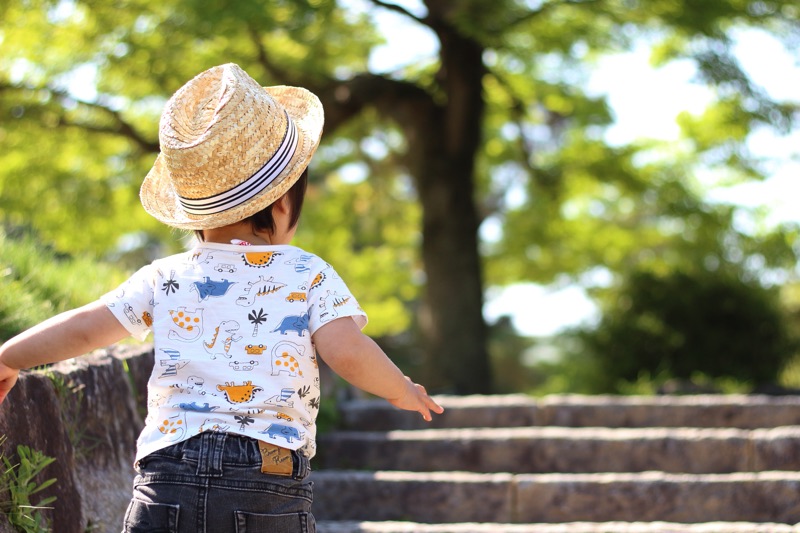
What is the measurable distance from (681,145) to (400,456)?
25.4ft

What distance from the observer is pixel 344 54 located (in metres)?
10.9

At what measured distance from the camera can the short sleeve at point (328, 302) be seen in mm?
2076

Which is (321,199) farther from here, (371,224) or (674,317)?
(674,317)

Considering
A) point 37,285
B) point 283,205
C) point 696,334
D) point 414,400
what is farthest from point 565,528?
point 696,334

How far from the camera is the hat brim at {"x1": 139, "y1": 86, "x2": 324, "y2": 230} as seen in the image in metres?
2.17

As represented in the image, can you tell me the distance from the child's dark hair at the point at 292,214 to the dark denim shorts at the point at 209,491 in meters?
0.53

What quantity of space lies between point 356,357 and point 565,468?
3.40 meters

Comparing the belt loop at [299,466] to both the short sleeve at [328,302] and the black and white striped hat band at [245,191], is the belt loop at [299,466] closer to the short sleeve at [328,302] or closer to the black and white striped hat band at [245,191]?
the short sleeve at [328,302]

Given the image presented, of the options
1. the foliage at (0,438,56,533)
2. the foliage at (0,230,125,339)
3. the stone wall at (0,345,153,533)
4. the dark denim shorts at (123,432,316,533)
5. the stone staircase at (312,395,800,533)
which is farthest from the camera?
the stone staircase at (312,395,800,533)

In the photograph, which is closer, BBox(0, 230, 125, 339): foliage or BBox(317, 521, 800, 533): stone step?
BBox(0, 230, 125, 339): foliage

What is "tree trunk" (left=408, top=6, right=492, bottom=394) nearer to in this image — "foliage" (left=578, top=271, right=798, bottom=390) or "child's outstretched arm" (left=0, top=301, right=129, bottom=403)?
"foliage" (left=578, top=271, right=798, bottom=390)

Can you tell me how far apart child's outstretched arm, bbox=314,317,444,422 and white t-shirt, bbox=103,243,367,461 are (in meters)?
0.03

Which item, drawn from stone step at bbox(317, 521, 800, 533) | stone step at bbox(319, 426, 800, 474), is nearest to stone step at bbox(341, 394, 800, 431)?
stone step at bbox(319, 426, 800, 474)

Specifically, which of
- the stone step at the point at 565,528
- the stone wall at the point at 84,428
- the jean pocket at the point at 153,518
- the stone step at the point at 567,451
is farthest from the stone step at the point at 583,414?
the jean pocket at the point at 153,518
